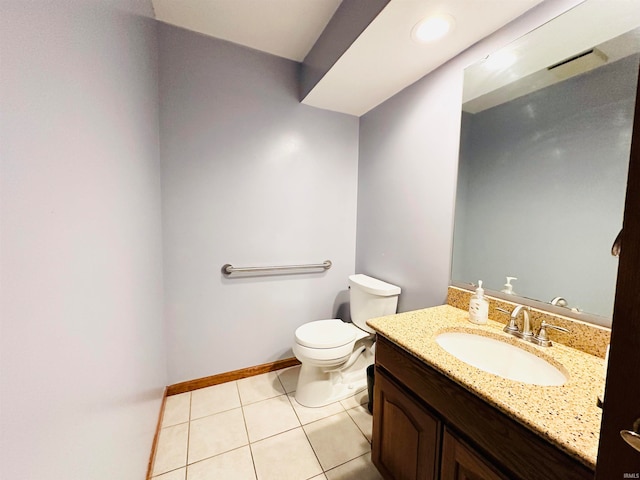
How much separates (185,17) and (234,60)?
326mm

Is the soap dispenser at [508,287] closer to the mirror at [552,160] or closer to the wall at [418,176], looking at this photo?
the mirror at [552,160]

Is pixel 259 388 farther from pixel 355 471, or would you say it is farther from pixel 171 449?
pixel 355 471

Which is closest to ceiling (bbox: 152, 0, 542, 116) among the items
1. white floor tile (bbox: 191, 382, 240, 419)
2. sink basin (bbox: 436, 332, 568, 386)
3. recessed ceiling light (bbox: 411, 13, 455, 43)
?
recessed ceiling light (bbox: 411, 13, 455, 43)

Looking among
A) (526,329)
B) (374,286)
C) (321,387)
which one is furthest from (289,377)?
(526,329)

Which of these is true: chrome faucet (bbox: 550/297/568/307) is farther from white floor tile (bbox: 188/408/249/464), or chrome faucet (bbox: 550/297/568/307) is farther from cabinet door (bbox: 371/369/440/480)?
white floor tile (bbox: 188/408/249/464)

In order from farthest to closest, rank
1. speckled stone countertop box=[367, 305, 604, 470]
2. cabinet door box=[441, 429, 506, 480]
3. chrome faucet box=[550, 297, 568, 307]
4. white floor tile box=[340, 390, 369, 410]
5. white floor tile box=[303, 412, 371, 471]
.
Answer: white floor tile box=[340, 390, 369, 410], white floor tile box=[303, 412, 371, 471], chrome faucet box=[550, 297, 568, 307], cabinet door box=[441, 429, 506, 480], speckled stone countertop box=[367, 305, 604, 470]

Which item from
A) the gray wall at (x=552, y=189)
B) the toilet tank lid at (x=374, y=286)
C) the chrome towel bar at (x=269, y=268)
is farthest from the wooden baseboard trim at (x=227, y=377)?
the gray wall at (x=552, y=189)

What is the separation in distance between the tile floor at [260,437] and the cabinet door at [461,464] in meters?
0.59

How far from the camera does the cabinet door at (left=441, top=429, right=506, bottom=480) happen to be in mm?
662

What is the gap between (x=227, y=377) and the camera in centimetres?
182

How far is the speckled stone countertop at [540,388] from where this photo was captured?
527 millimetres

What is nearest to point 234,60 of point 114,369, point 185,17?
point 185,17

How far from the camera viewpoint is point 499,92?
3.92ft

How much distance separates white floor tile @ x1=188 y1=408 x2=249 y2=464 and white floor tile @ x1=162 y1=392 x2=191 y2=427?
0.31 feet
